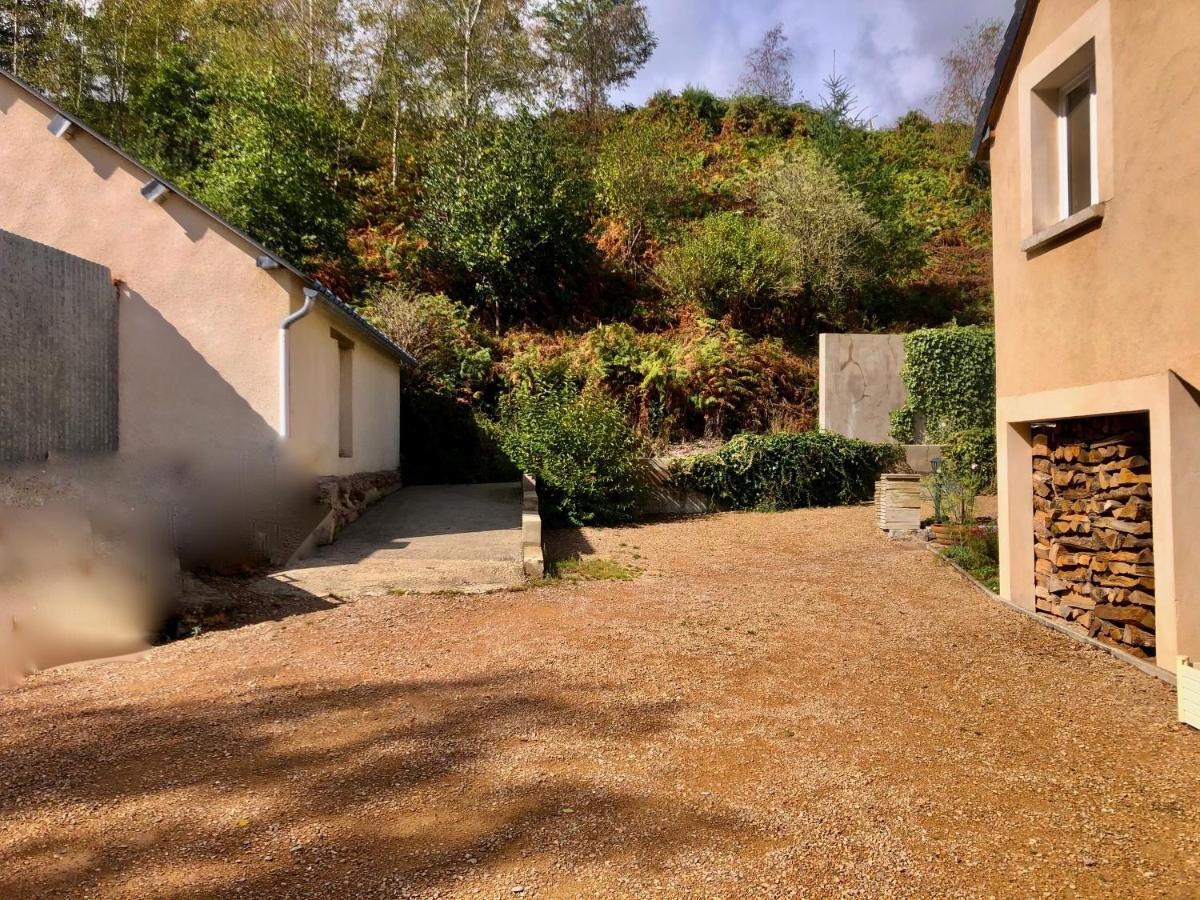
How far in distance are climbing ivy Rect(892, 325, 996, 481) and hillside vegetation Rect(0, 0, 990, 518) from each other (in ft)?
7.05

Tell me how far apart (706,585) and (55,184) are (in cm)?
812

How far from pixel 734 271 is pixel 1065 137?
40.6 ft

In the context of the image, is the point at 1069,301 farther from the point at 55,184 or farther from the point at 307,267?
the point at 307,267

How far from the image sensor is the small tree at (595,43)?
3053cm

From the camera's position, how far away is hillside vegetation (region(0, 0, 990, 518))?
15398 mm

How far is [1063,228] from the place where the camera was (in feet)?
17.2

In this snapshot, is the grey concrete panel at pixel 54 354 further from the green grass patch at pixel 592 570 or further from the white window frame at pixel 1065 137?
the white window frame at pixel 1065 137

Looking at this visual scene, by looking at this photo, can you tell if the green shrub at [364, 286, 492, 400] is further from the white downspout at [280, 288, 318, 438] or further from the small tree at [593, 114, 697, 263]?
the small tree at [593, 114, 697, 263]

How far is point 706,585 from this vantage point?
7473 mm

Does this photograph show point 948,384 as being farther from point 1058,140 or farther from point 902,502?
point 1058,140

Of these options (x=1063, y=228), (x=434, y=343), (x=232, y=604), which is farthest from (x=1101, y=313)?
(x=434, y=343)

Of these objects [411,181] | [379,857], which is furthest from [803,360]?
[379,857]

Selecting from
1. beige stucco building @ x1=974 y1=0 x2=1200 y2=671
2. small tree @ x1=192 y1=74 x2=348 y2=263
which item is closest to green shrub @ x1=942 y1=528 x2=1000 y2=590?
beige stucco building @ x1=974 y1=0 x2=1200 y2=671

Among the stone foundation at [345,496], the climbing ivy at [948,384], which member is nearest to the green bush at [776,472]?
the climbing ivy at [948,384]
